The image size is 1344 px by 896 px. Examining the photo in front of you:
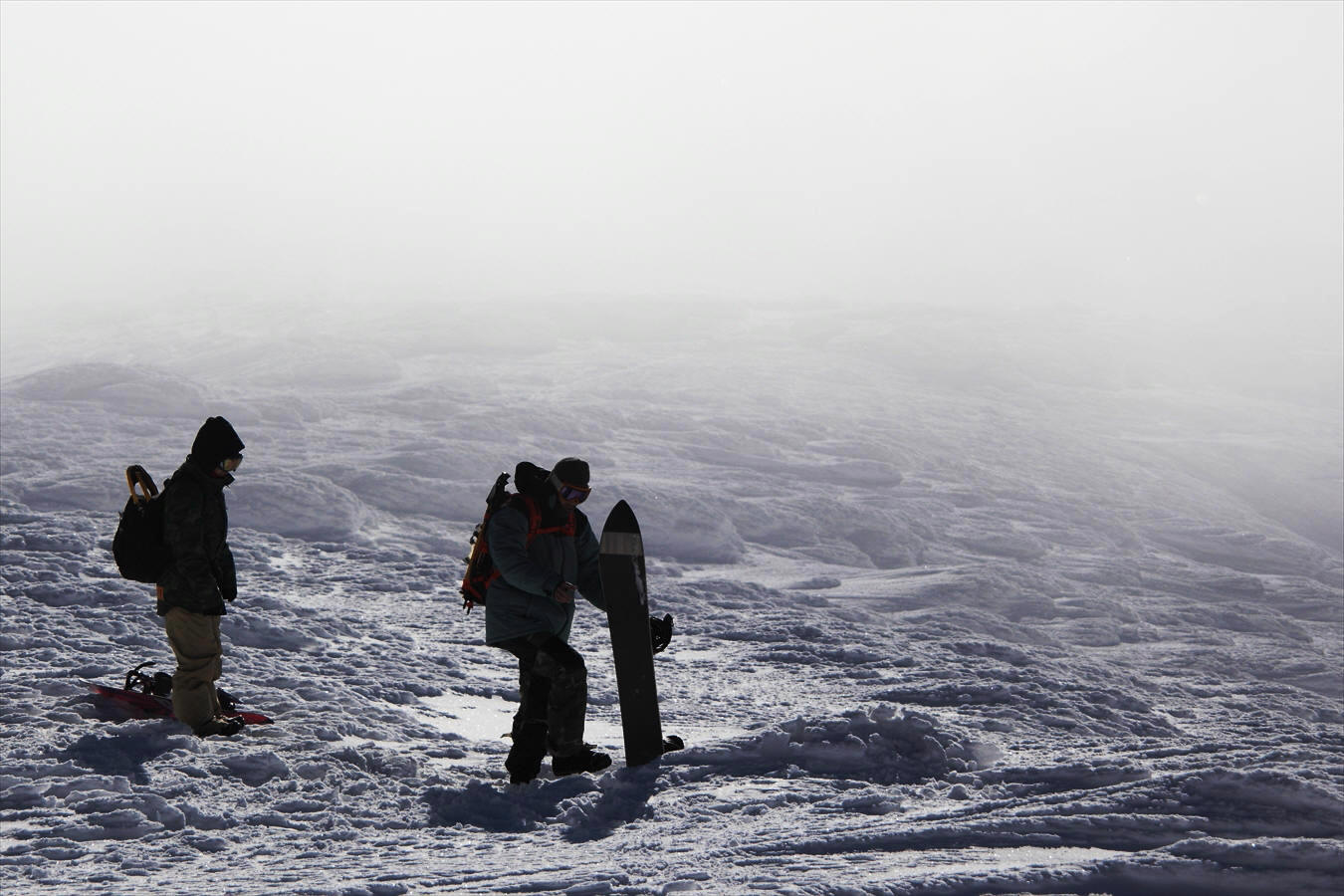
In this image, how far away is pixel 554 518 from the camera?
544 centimetres

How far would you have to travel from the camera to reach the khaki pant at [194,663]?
5984 mm

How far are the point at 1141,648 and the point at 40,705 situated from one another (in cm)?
1420

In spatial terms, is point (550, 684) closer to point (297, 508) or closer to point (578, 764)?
point (578, 764)

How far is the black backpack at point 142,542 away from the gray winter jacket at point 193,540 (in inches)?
1.8

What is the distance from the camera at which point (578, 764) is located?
5625mm

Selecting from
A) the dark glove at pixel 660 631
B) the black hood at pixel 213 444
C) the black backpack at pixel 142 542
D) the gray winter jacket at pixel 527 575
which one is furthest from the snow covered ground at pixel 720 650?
the black hood at pixel 213 444

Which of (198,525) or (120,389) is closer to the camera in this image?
(198,525)

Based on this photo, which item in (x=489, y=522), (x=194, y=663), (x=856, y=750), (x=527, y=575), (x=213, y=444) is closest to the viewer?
(x=527, y=575)

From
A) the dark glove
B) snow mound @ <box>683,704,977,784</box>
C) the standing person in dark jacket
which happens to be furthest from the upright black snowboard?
the standing person in dark jacket

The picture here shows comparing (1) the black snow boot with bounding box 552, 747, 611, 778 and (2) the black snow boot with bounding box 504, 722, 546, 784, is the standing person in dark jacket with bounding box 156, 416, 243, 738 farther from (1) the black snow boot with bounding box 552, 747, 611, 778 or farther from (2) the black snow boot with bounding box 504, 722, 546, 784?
(1) the black snow boot with bounding box 552, 747, 611, 778

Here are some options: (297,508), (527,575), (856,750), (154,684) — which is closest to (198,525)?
(154,684)

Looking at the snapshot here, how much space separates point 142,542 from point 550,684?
2.20 metres

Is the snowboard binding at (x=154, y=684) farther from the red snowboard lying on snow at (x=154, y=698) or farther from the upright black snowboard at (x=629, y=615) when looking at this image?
the upright black snowboard at (x=629, y=615)

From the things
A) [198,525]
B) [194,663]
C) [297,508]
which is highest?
[198,525]
